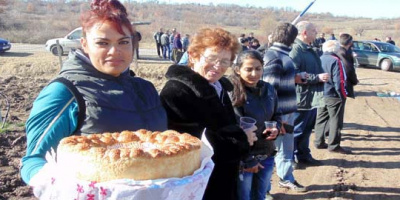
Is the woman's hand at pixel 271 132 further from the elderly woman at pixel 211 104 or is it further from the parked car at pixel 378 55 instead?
the parked car at pixel 378 55

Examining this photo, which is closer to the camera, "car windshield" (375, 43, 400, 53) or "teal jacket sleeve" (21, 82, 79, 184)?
"teal jacket sleeve" (21, 82, 79, 184)

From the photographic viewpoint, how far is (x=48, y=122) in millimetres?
1590

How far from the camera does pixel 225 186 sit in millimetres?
2832

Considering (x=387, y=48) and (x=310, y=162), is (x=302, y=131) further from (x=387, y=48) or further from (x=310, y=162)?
(x=387, y=48)

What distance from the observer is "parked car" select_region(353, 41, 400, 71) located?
1950cm

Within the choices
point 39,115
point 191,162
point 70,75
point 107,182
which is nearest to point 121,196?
point 107,182

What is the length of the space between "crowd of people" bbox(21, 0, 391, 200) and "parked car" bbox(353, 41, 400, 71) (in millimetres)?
15846

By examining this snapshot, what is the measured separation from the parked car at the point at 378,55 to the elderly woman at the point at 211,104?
18.6 meters

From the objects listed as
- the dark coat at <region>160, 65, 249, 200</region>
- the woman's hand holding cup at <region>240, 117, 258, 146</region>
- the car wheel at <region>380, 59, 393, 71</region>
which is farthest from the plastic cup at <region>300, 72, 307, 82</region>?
the car wheel at <region>380, 59, 393, 71</region>

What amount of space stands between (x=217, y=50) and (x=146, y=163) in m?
1.45

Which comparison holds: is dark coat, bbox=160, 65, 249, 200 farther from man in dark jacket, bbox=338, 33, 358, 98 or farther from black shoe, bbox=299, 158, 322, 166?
man in dark jacket, bbox=338, 33, 358, 98

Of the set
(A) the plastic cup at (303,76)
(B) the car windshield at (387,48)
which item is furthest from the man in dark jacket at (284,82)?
(B) the car windshield at (387,48)

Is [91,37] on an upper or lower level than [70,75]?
upper

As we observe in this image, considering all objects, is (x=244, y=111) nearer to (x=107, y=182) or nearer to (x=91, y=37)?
(x=91, y=37)
